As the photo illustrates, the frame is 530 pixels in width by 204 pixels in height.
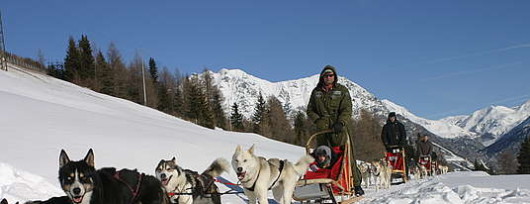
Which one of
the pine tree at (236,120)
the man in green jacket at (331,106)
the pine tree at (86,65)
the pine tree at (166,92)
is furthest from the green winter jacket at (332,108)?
the pine tree at (236,120)

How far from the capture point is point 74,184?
3.56m

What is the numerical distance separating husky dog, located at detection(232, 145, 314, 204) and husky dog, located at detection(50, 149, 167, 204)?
3.79 feet

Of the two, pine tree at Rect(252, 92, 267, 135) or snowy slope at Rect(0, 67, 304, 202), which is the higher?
pine tree at Rect(252, 92, 267, 135)

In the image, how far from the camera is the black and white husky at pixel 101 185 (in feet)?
11.8

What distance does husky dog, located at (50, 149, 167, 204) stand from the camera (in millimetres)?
3604

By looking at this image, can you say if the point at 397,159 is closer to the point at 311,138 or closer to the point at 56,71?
the point at 311,138

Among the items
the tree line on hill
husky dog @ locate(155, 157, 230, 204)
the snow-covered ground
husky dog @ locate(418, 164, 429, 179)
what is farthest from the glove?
the tree line on hill

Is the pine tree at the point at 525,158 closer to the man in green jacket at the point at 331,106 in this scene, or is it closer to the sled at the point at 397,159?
the sled at the point at 397,159

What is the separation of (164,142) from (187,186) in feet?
26.9

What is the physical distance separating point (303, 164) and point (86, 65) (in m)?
52.8

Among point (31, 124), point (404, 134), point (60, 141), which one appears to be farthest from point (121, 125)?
point (404, 134)

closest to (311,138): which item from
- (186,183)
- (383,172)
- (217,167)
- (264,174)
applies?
(264,174)

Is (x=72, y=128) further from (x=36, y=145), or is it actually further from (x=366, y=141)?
(x=366, y=141)

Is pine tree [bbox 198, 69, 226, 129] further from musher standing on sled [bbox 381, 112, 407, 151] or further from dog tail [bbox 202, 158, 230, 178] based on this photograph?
dog tail [bbox 202, 158, 230, 178]
